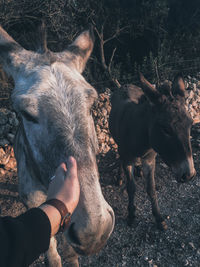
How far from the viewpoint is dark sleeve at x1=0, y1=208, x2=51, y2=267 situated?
995 millimetres

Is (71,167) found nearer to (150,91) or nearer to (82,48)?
(82,48)

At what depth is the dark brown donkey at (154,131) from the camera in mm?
2979

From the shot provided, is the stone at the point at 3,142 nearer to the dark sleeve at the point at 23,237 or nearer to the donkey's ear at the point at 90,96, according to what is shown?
the donkey's ear at the point at 90,96

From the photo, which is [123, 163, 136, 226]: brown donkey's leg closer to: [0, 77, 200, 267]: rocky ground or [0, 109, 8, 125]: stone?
[0, 77, 200, 267]: rocky ground

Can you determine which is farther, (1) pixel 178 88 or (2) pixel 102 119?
(2) pixel 102 119

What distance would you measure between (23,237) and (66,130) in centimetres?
76

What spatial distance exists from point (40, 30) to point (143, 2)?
24.8 ft

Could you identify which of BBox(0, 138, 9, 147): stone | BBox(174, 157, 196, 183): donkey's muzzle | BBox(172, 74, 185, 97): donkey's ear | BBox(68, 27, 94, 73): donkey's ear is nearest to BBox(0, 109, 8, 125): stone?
BBox(0, 138, 9, 147): stone

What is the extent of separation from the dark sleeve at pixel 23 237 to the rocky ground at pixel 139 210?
2666mm

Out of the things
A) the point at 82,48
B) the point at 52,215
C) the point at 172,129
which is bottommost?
the point at 172,129

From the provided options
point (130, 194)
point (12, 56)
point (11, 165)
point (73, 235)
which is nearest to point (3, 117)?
point (11, 165)

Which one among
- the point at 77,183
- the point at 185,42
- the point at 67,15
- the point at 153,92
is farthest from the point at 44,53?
the point at 185,42

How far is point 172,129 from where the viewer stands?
9.86 feet

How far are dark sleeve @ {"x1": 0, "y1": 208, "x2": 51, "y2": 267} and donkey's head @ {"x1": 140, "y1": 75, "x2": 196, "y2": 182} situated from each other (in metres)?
2.34
